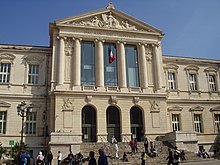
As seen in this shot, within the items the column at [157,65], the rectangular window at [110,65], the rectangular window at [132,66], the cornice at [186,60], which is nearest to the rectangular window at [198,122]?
the column at [157,65]

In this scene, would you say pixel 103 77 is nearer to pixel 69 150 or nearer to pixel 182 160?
pixel 69 150

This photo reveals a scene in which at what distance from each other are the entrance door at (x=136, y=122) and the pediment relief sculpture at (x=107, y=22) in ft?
36.5

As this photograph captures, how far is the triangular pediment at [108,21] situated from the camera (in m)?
32.7

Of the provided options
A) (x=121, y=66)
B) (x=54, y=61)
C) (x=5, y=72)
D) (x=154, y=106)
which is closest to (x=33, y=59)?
(x=54, y=61)

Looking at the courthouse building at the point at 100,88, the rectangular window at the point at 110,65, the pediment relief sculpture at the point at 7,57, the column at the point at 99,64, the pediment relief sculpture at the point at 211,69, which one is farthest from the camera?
the pediment relief sculpture at the point at 211,69

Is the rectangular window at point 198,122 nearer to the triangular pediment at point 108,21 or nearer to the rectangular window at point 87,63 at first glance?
the triangular pediment at point 108,21

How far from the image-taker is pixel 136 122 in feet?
105

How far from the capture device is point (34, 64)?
3212 cm

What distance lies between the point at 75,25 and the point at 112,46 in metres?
5.56

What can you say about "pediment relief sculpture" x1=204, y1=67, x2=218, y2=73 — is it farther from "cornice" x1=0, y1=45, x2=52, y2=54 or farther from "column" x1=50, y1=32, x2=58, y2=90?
"cornice" x1=0, y1=45, x2=52, y2=54

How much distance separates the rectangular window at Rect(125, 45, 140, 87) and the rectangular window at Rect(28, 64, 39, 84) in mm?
11525

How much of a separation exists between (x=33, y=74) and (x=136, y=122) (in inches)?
558

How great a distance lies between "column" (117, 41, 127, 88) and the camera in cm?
3219

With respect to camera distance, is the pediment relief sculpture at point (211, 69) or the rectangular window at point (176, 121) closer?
the rectangular window at point (176, 121)
